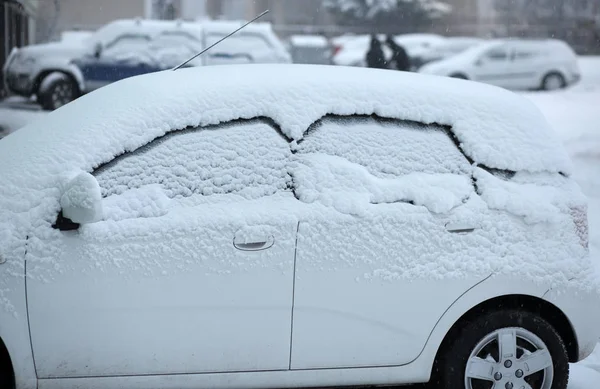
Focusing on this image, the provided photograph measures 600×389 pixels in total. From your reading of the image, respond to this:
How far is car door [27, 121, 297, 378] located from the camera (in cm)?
357

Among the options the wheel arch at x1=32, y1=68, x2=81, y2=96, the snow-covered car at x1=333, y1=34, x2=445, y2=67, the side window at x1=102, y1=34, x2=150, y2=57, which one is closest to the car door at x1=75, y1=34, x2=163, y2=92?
the side window at x1=102, y1=34, x2=150, y2=57

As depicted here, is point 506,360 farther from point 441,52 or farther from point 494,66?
point 441,52

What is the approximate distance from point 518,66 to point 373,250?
21.1 metres

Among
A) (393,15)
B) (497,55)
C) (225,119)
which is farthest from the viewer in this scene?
(393,15)

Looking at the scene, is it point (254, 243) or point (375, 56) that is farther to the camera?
point (375, 56)

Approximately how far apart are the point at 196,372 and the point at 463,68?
67.8 feet

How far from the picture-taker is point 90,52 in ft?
57.7

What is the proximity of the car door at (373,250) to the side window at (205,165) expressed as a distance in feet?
0.40

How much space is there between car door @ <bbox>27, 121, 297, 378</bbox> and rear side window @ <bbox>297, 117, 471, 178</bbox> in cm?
36

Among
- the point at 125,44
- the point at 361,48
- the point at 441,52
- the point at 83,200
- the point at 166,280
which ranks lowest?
the point at 166,280

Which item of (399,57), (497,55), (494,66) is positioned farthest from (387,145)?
(497,55)

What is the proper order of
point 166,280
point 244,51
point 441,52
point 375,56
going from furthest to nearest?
point 441,52
point 375,56
point 244,51
point 166,280

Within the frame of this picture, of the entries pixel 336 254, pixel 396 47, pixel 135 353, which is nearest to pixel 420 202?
pixel 336 254

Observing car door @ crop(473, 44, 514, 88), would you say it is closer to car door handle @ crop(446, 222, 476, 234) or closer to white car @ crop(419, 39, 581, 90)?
white car @ crop(419, 39, 581, 90)
